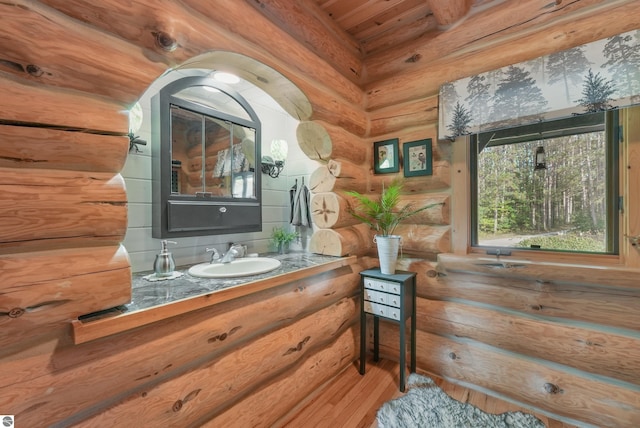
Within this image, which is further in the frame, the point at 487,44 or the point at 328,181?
the point at 328,181

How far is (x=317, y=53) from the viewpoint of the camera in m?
2.02

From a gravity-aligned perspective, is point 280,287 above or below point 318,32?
below

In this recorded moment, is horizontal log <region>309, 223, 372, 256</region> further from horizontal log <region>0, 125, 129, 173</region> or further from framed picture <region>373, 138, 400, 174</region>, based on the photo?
horizontal log <region>0, 125, 129, 173</region>

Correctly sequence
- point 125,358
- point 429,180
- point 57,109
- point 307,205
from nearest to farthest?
1. point 57,109
2. point 125,358
3. point 429,180
4. point 307,205

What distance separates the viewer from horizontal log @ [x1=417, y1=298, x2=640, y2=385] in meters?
1.49

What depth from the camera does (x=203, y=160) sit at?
1906 mm

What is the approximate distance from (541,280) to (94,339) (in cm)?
243

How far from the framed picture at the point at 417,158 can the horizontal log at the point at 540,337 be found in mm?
1103

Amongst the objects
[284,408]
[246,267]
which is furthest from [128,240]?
[284,408]

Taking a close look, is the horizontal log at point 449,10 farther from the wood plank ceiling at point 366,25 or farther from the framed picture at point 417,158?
the framed picture at point 417,158

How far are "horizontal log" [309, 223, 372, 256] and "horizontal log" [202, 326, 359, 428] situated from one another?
28.0 inches

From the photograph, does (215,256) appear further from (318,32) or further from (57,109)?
(318,32)

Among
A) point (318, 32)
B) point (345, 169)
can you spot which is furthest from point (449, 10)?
point (345, 169)

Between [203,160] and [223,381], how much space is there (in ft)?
4.75
